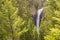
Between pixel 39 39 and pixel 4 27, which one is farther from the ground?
pixel 4 27

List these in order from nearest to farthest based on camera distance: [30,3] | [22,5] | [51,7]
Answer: [51,7], [22,5], [30,3]

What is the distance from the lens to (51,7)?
2678cm

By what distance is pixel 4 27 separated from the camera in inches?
939

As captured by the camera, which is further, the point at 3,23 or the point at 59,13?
the point at 3,23

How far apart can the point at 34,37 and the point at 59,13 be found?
1868 cm

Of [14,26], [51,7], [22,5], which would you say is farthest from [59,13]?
[22,5]

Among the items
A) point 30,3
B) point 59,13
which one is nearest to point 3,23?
point 59,13

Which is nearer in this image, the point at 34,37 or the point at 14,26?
the point at 14,26

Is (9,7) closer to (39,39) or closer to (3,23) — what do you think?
(3,23)

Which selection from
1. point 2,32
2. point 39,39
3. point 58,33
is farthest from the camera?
point 39,39

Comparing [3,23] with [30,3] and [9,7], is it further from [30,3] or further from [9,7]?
[30,3]

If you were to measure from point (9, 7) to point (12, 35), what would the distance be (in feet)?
11.8

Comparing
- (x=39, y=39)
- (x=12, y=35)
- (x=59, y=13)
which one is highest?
(x=59, y=13)

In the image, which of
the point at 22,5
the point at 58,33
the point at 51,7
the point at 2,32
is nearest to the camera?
the point at 58,33
